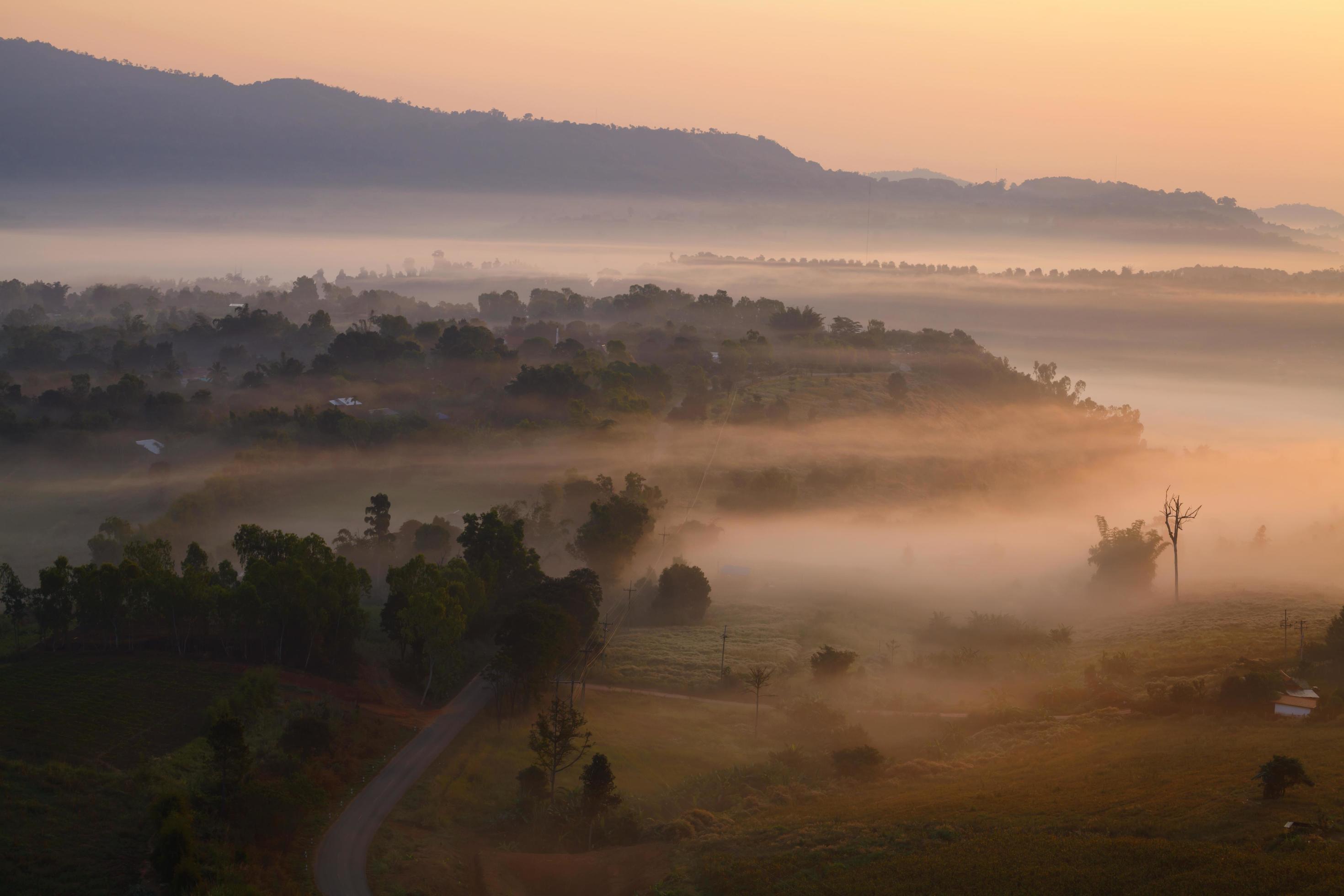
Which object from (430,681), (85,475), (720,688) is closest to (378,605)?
(430,681)

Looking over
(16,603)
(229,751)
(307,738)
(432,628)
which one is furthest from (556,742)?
(16,603)

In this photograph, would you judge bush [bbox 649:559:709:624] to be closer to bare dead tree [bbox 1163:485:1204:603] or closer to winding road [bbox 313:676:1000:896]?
winding road [bbox 313:676:1000:896]

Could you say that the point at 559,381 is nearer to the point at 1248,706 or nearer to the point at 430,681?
the point at 430,681

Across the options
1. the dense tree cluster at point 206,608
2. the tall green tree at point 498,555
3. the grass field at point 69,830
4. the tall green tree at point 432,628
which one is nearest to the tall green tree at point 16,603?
the dense tree cluster at point 206,608

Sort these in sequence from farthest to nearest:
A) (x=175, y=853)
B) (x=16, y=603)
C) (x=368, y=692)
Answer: (x=368, y=692)
(x=16, y=603)
(x=175, y=853)

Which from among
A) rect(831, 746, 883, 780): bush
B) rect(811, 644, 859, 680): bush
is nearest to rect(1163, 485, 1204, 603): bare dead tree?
rect(811, 644, 859, 680): bush

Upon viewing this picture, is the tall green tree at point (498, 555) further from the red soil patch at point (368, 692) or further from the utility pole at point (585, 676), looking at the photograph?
the red soil patch at point (368, 692)

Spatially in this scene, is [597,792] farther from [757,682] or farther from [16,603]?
[16,603]
